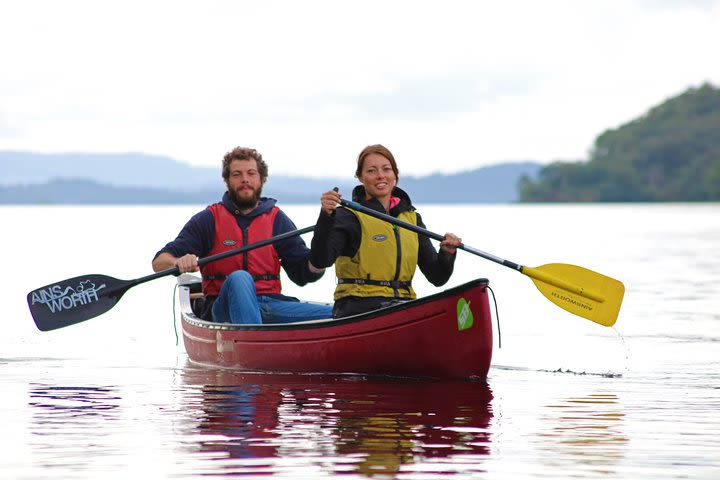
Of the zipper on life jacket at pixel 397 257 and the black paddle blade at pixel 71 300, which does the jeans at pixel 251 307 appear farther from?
the black paddle blade at pixel 71 300

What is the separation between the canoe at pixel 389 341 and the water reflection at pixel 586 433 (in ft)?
2.54

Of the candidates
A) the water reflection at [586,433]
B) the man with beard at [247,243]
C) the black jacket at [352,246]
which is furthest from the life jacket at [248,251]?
the water reflection at [586,433]

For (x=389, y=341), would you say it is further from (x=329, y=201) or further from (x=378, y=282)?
(x=329, y=201)

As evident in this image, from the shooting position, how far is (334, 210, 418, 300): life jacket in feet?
26.9

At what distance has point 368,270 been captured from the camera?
8219 mm

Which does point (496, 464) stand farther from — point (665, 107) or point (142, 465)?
point (665, 107)

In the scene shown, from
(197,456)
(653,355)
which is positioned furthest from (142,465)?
(653,355)

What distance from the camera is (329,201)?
309 inches

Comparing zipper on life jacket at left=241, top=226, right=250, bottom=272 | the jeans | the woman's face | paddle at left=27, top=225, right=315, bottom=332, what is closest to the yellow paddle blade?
the woman's face

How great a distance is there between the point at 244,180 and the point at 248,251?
54 cm

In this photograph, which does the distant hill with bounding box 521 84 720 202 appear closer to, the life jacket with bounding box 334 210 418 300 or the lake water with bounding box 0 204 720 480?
the lake water with bounding box 0 204 720 480

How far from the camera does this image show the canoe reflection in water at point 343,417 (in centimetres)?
584

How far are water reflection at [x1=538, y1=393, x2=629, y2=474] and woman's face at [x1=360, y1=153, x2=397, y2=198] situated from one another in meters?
1.85

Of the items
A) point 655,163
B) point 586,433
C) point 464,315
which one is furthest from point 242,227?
point 655,163
